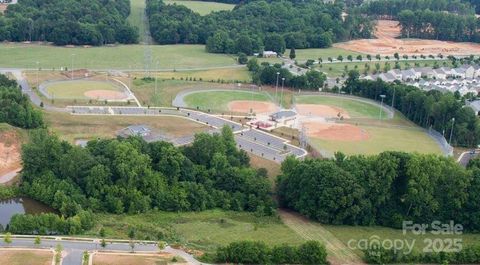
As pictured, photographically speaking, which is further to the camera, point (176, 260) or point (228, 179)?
point (228, 179)

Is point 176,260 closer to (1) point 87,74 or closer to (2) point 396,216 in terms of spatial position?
(2) point 396,216

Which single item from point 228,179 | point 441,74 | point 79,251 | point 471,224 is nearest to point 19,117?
point 228,179

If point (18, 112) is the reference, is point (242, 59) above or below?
above

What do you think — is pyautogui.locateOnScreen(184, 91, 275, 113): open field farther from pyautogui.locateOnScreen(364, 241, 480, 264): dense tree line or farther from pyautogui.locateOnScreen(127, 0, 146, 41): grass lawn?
pyautogui.locateOnScreen(127, 0, 146, 41): grass lawn

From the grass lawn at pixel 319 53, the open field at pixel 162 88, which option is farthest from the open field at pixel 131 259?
the grass lawn at pixel 319 53

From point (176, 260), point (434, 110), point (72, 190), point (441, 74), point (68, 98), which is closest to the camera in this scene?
point (176, 260)

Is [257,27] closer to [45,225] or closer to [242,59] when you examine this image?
[242,59]

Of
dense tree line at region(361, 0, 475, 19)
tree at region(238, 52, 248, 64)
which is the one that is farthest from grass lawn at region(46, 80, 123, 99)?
dense tree line at region(361, 0, 475, 19)

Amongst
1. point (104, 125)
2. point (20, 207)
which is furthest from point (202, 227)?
point (104, 125)
